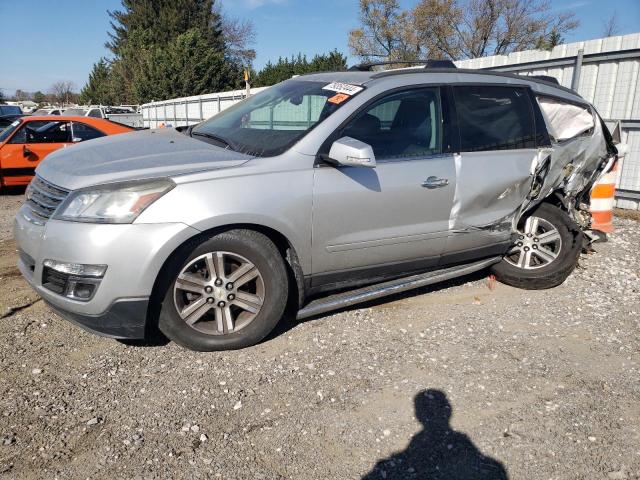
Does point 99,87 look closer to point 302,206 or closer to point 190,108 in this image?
point 190,108

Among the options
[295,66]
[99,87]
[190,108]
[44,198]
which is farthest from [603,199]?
[99,87]

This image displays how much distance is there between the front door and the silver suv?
1 centimetres

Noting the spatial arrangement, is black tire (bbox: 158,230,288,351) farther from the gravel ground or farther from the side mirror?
the side mirror

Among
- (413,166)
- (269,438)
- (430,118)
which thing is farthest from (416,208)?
(269,438)

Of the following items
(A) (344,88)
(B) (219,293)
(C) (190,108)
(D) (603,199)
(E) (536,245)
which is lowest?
(E) (536,245)

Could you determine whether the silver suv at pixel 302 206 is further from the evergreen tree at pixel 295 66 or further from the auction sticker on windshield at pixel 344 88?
the evergreen tree at pixel 295 66

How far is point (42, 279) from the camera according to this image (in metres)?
2.99

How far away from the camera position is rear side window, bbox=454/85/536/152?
3.91 m

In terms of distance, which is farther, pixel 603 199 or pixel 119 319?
pixel 603 199

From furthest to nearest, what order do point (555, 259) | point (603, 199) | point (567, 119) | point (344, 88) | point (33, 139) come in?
1. point (33, 139)
2. point (603, 199)
3. point (567, 119)
4. point (555, 259)
5. point (344, 88)

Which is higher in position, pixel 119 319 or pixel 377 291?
pixel 119 319

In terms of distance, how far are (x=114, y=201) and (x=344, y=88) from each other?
68.7 inches

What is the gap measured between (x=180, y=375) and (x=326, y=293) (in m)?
1.22

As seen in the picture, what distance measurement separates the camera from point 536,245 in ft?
15.0
